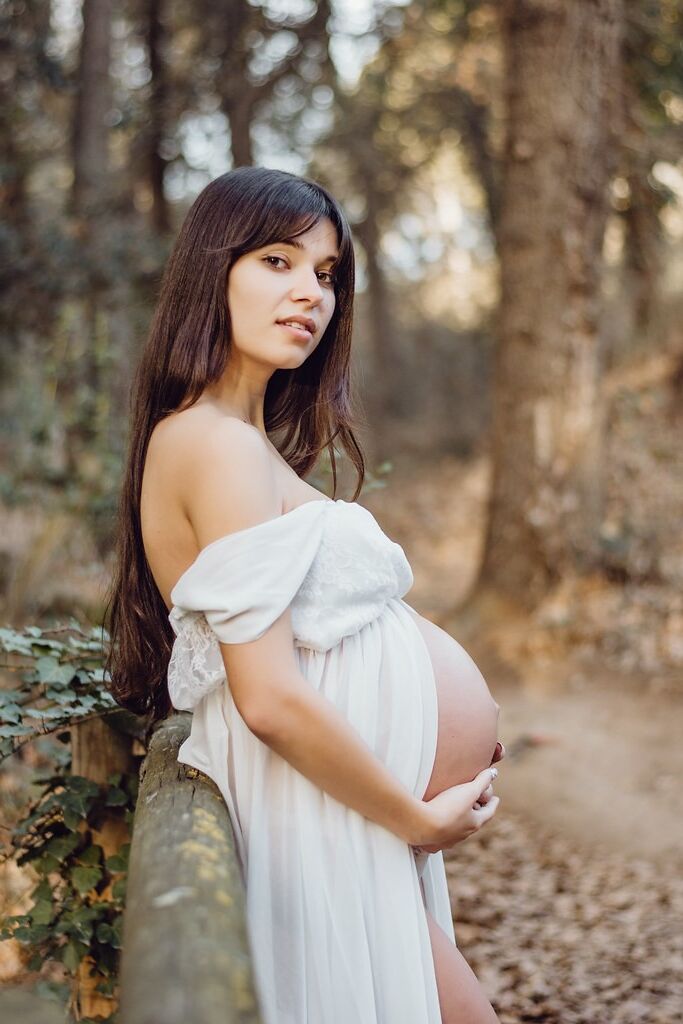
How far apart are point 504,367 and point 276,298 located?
5.08 meters

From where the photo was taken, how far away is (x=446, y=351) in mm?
16266

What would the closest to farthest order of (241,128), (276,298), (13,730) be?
1. (276,298)
2. (13,730)
3. (241,128)

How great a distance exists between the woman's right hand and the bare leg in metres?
0.17

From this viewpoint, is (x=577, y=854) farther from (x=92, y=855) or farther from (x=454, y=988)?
(x=454, y=988)

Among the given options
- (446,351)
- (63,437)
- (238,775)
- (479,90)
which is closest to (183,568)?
(238,775)

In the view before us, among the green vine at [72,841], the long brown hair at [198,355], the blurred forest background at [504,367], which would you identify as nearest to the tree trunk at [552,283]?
the blurred forest background at [504,367]

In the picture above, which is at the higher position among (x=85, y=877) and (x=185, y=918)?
(x=185, y=918)

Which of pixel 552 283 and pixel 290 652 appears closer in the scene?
pixel 290 652

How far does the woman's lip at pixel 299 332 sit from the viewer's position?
6.24 ft

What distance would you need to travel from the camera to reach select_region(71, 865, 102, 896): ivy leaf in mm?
2299

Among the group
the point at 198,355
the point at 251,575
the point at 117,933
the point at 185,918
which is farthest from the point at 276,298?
the point at 117,933

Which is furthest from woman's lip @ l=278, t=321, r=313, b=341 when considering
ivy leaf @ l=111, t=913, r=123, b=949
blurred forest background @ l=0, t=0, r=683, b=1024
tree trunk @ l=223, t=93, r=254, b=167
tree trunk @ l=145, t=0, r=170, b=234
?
tree trunk @ l=145, t=0, r=170, b=234

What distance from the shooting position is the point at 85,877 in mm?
2314

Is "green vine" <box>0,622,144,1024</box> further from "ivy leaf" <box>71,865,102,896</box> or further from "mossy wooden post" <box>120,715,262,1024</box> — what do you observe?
"mossy wooden post" <box>120,715,262,1024</box>
